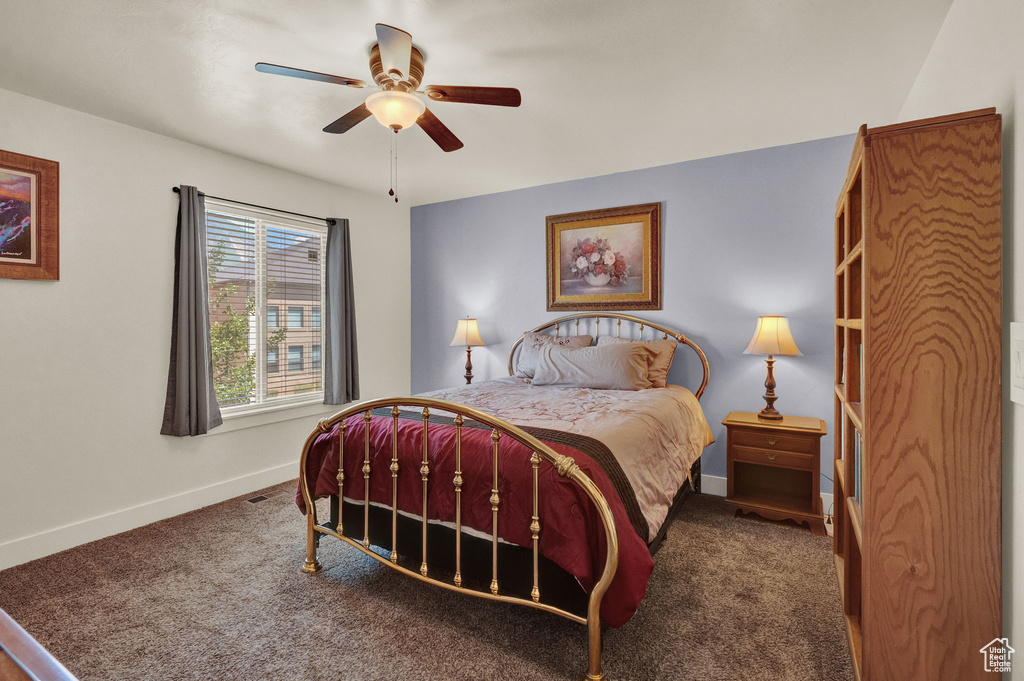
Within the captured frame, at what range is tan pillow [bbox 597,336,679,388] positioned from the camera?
11.4ft

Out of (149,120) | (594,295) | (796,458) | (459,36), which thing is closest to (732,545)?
(796,458)

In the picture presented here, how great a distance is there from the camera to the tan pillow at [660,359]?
137 inches

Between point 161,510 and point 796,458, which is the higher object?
point 796,458

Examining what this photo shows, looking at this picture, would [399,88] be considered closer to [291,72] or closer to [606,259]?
[291,72]

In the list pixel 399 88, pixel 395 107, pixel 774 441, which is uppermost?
pixel 399 88

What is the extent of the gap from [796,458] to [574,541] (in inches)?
79.7

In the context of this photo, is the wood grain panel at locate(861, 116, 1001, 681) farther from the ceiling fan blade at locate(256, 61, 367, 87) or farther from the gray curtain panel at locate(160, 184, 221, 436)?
the gray curtain panel at locate(160, 184, 221, 436)

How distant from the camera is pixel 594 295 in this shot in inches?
162

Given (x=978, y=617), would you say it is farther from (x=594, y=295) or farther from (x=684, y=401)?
(x=594, y=295)

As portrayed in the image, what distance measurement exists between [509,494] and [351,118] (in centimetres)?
184

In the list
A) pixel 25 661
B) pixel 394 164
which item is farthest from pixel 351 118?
pixel 25 661

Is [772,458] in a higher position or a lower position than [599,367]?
lower

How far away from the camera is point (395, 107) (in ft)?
→ 6.82

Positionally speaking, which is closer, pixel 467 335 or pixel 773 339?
pixel 773 339
